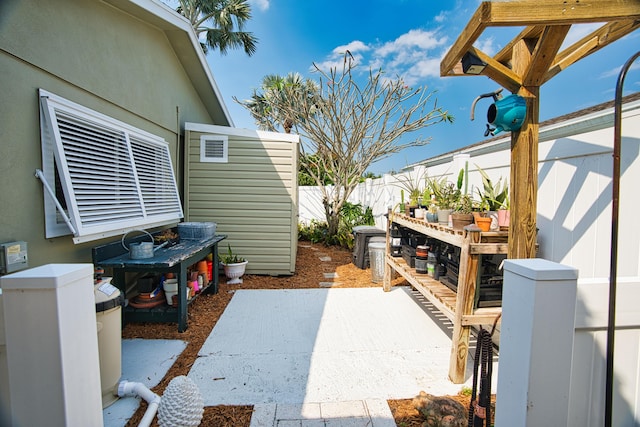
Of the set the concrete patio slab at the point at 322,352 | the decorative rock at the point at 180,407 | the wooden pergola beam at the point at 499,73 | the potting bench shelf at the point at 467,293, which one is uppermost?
the wooden pergola beam at the point at 499,73

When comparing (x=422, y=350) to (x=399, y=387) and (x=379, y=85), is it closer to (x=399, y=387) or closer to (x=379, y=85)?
(x=399, y=387)

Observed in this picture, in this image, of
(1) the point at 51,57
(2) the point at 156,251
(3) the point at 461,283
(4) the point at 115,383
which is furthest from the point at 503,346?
(1) the point at 51,57

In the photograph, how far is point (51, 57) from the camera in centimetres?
240

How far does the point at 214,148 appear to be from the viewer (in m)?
5.26

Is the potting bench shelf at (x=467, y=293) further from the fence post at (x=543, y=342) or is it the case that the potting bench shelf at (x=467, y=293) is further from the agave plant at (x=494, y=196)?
the fence post at (x=543, y=342)

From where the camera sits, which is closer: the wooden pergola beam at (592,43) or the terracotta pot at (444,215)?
the wooden pergola beam at (592,43)

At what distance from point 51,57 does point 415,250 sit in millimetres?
4111

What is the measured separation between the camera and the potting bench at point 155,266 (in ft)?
9.40

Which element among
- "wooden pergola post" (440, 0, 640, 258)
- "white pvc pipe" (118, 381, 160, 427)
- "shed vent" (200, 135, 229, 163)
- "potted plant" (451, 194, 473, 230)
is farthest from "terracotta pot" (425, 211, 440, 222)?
"shed vent" (200, 135, 229, 163)

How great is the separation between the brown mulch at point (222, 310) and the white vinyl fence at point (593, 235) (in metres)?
1.12

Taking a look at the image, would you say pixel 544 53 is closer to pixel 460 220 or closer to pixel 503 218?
pixel 503 218

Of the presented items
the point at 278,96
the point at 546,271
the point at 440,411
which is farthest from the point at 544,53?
the point at 278,96

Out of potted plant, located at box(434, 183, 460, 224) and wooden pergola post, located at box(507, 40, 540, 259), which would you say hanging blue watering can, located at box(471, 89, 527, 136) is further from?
potted plant, located at box(434, 183, 460, 224)

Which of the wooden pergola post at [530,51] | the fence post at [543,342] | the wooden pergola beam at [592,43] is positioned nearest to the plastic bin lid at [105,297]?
the fence post at [543,342]
